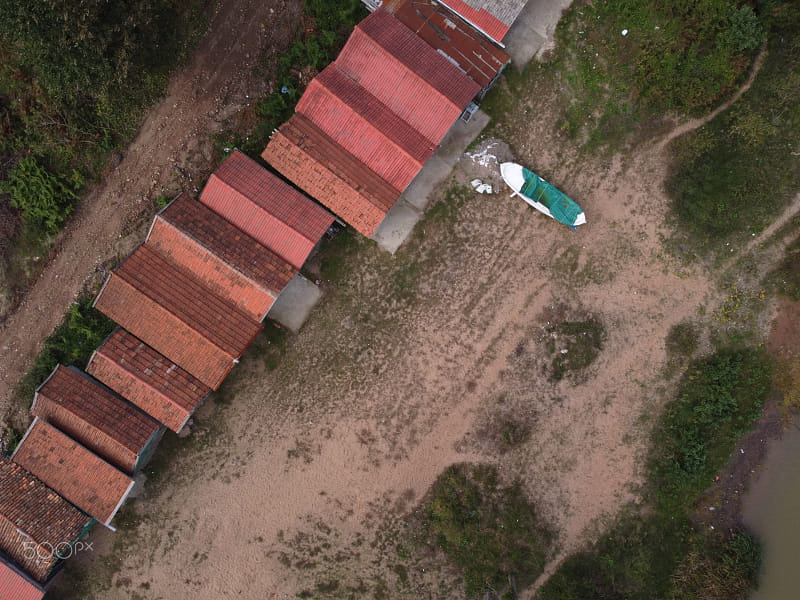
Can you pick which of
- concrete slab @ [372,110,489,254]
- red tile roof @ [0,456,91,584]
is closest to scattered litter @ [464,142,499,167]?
concrete slab @ [372,110,489,254]

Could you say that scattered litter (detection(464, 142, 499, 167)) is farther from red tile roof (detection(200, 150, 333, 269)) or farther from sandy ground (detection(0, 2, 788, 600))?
red tile roof (detection(200, 150, 333, 269))

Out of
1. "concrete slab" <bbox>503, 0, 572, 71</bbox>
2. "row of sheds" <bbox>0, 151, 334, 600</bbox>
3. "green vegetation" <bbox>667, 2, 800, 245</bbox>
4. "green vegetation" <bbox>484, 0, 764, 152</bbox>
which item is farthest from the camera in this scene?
"concrete slab" <bbox>503, 0, 572, 71</bbox>

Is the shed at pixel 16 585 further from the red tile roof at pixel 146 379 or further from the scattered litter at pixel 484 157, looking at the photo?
the scattered litter at pixel 484 157

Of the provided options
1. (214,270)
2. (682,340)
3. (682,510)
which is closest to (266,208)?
(214,270)

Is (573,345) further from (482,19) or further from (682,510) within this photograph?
(482,19)

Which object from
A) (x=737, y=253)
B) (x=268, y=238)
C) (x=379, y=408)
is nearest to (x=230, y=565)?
(x=379, y=408)

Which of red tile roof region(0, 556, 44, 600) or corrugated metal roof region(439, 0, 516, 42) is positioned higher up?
corrugated metal roof region(439, 0, 516, 42)

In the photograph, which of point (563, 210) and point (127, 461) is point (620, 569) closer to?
point (563, 210)
